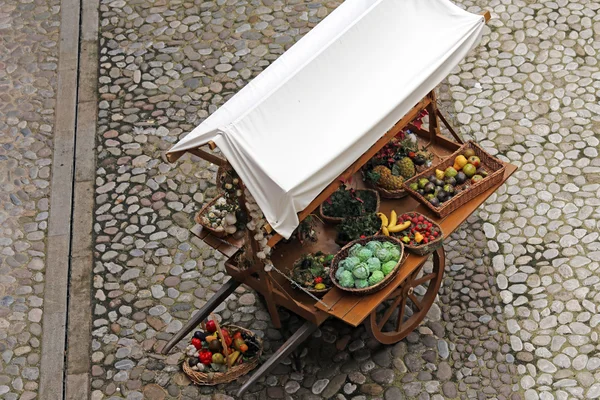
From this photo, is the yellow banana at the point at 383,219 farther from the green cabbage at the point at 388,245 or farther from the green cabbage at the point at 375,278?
the green cabbage at the point at 375,278

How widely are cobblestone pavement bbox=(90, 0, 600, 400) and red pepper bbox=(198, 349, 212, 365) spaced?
0.96 feet

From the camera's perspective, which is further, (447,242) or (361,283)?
(447,242)

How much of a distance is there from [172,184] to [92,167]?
1114 millimetres

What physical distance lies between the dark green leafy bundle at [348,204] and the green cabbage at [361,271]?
77 cm

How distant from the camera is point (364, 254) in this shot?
7922 millimetres

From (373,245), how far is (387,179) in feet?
2.87

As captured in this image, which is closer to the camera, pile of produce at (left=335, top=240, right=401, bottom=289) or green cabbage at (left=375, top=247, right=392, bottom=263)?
pile of produce at (left=335, top=240, right=401, bottom=289)

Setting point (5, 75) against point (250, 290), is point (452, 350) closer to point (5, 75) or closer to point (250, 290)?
point (250, 290)

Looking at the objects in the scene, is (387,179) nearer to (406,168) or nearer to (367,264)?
(406,168)

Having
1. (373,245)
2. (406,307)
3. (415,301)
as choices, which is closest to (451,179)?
(373,245)

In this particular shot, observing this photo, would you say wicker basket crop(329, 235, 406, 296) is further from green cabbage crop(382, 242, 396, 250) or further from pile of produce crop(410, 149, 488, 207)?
pile of produce crop(410, 149, 488, 207)

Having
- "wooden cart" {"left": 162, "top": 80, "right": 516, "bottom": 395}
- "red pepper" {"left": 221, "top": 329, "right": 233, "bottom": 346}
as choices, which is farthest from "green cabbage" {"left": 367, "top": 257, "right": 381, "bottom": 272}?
"red pepper" {"left": 221, "top": 329, "right": 233, "bottom": 346}

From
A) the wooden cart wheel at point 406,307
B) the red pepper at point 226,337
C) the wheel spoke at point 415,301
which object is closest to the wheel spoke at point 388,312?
the wooden cart wheel at point 406,307

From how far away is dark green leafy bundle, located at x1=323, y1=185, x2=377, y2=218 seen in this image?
8.45 metres
